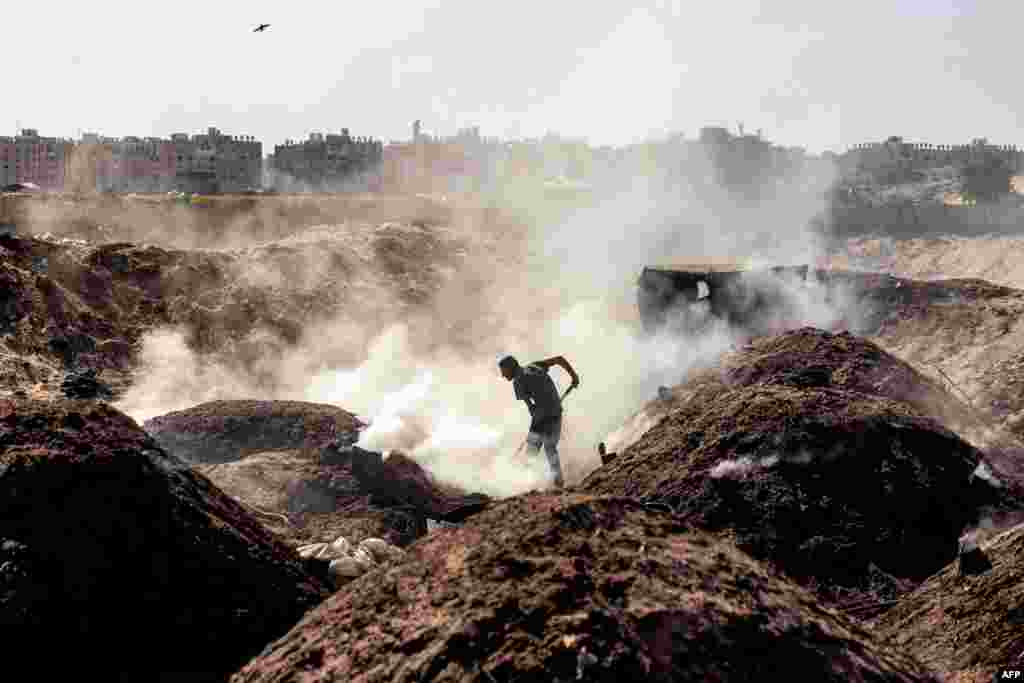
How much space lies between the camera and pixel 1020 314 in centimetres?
2253

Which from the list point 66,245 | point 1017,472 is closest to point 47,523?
point 1017,472

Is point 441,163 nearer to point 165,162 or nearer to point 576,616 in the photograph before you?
point 165,162


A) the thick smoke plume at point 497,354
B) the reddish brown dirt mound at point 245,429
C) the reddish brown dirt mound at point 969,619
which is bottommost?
the thick smoke plume at point 497,354

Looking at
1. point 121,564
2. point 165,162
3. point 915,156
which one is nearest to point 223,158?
point 165,162

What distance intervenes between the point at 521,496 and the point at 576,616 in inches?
53.8

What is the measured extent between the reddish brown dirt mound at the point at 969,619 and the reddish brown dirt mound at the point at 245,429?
9.34 meters

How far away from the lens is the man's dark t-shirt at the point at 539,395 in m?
11.9

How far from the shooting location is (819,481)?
28.8 feet

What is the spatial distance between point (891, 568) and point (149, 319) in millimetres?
24160

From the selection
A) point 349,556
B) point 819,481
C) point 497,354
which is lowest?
point 497,354

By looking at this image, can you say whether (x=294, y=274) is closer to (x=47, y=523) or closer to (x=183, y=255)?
(x=183, y=255)

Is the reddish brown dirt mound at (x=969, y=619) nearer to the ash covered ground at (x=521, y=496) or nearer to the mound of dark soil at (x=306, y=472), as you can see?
the ash covered ground at (x=521, y=496)

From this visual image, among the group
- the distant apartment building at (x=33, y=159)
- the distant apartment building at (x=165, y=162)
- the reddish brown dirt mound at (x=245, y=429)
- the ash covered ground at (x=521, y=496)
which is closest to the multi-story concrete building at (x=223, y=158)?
the distant apartment building at (x=165, y=162)

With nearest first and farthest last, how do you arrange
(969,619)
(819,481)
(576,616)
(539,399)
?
(576,616)
(969,619)
(819,481)
(539,399)
